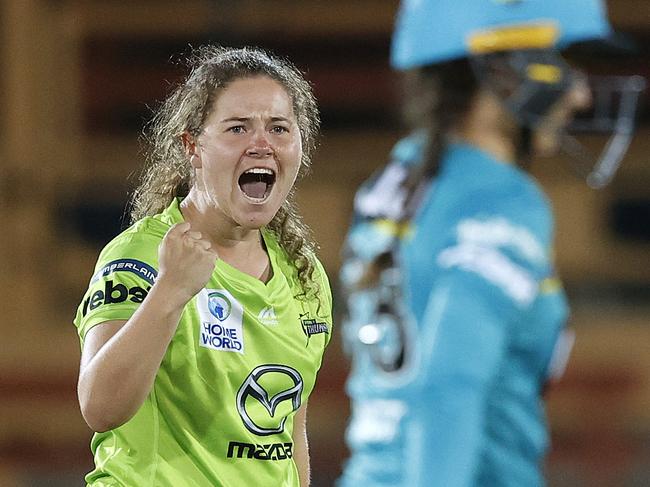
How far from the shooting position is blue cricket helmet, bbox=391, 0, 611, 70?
8.63 feet

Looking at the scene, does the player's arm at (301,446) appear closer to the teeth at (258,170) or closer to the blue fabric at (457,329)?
the blue fabric at (457,329)

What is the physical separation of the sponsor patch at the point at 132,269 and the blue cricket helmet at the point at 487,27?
2.59ft

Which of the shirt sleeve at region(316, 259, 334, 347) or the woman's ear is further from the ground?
the woman's ear

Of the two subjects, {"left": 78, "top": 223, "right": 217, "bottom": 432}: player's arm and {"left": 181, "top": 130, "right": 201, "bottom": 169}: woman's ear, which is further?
{"left": 181, "top": 130, "right": 201, "bottom": 169}: woman's ear

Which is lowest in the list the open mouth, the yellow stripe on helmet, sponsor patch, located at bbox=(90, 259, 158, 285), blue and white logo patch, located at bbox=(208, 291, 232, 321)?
blue and white logo patch, located at bbox=(208, 291, 232, 321)

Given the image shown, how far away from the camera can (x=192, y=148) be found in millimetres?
2277

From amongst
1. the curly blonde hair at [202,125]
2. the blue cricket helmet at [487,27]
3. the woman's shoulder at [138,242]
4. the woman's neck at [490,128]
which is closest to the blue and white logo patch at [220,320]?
the woman's shoulder at [138,242]

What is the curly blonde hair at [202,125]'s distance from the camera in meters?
2.27

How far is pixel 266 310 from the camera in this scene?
235 cm

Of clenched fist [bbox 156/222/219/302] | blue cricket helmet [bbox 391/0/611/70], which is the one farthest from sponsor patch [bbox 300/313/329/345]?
blue cricket helmet [bbox 391/0/611/70]

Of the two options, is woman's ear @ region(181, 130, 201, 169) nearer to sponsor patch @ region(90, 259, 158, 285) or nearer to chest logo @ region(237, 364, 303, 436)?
sponsor patch @ region(90, 259, 158, 285)

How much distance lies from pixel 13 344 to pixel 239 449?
5355 mm

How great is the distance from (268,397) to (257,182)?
343 millimetres

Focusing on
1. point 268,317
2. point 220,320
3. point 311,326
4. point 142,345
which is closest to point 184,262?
point 142,345
